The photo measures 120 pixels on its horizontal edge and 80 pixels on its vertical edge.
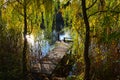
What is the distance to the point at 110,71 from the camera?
6.85m

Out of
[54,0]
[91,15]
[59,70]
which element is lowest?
[59,70]

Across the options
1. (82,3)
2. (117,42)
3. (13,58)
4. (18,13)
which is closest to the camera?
(82,3)

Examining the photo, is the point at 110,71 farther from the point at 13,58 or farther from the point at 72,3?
the point at 13,58

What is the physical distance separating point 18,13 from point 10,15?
8.4 inches

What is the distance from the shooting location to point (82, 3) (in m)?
5.76

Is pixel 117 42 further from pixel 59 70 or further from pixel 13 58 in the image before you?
pixel 13 58

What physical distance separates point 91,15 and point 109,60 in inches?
56.6

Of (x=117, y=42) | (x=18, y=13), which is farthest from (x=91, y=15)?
(x=18, y=13)

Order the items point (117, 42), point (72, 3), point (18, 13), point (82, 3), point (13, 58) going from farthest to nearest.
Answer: point (13, 58) → point (18, 13) → point (117, 42) → point (72, 3) → point (82, 3)

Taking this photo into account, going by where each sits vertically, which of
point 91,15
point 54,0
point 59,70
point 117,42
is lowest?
point 59,70

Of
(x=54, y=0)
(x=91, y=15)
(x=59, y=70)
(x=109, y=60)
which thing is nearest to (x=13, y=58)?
(x=59, y=70)

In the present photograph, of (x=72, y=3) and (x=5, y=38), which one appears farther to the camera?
(x=5, y=38)

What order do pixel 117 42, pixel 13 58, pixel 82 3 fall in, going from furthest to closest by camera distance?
pixel 13 58, pixel 117 42, pixel 82 3

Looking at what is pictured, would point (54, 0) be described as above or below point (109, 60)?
above
